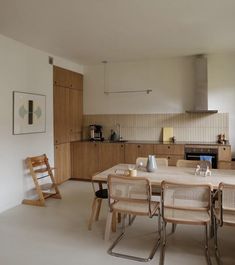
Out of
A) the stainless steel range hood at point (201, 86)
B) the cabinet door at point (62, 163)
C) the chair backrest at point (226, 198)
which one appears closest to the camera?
the chair backrest at point (226, 198)

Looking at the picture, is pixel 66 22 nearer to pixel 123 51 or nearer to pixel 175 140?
pixel 123 51

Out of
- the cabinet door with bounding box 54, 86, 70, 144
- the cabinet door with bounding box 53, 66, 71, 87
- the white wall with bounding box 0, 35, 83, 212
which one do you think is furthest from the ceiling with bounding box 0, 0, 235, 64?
the cabinet door with bounding box 54, 86, 70, 144

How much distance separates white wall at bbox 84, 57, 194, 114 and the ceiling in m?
0.56

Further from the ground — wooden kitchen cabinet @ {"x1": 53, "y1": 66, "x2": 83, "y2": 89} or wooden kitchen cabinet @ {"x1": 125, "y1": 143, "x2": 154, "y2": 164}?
wooden kitchen cabinet @ {"x1": 53, "y1": 66, "x2": 83, "y2": 89}

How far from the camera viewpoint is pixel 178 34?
4.09m

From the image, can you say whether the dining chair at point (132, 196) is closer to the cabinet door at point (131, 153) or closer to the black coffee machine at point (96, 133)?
the cabinet door at point (131, 153)

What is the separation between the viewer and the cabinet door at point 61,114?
5415 mm

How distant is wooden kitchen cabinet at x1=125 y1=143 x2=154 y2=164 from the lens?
539 centimetres

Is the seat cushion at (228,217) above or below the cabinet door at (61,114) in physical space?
below

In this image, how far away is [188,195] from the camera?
2.49m

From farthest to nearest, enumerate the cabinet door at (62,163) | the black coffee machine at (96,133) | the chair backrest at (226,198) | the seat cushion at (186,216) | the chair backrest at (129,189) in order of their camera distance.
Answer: the black coffee machine at (96,133), the cabinet door at (62,163), the chair backrest at (129,189), the seat cushion at (186,216), the chair backrest at (226,198)

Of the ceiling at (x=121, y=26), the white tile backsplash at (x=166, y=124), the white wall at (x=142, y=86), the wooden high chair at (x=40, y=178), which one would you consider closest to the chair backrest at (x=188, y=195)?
the ceiling at (x=121, y=26)

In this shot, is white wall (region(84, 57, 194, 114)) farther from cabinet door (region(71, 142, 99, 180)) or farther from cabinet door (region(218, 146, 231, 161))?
cabinet door (region(218, 146, 231, 161))

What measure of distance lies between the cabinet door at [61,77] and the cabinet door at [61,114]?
0.10 m
